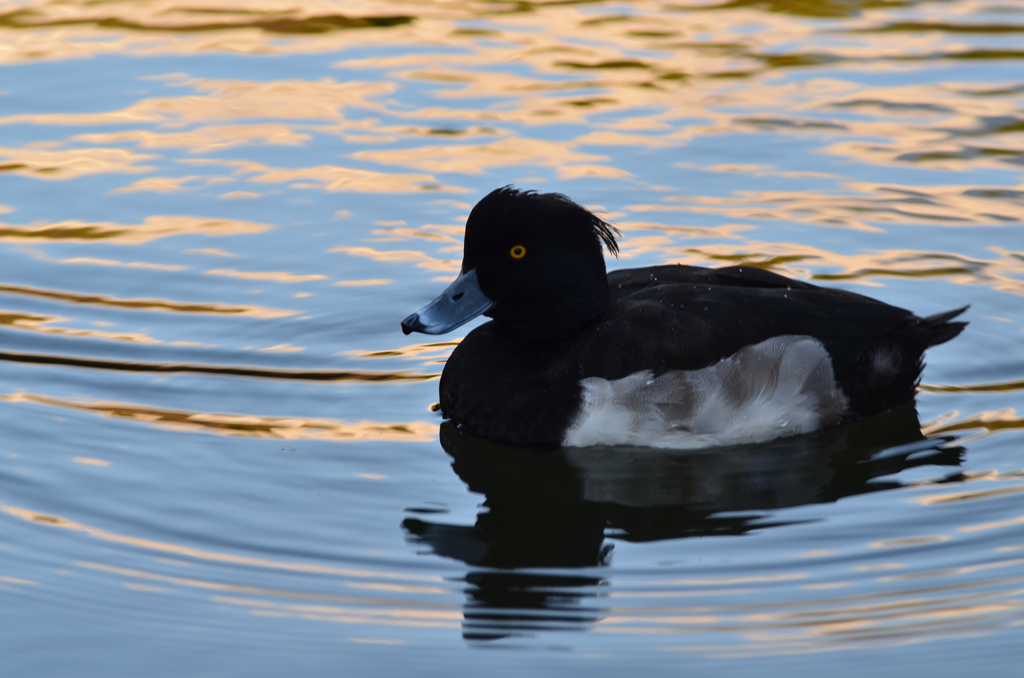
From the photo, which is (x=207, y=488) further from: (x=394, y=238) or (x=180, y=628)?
(x=394, y=238)

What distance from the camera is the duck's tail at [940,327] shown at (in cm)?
671

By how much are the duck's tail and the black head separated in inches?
64.6

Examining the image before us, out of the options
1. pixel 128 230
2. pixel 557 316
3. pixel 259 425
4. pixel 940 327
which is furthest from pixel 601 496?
pixel 128 230

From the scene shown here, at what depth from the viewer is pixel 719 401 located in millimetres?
6234

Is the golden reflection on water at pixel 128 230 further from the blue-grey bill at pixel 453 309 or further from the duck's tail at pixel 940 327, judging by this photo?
the duck's tail at pixel 940 327

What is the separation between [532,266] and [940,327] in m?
2.09

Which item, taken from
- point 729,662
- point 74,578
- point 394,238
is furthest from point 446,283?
point 729,662

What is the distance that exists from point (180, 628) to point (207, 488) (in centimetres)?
117

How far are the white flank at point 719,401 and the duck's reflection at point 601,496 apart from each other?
0.27ft

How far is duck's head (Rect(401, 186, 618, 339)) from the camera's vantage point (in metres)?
6.41

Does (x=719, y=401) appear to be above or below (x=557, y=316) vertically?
below

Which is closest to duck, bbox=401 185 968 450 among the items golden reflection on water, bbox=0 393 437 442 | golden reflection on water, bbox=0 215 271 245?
golden reflection on water, bbox=0 393 437 442

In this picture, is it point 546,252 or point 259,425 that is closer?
point 546,252

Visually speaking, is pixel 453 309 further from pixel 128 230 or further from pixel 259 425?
pixel 128 230
